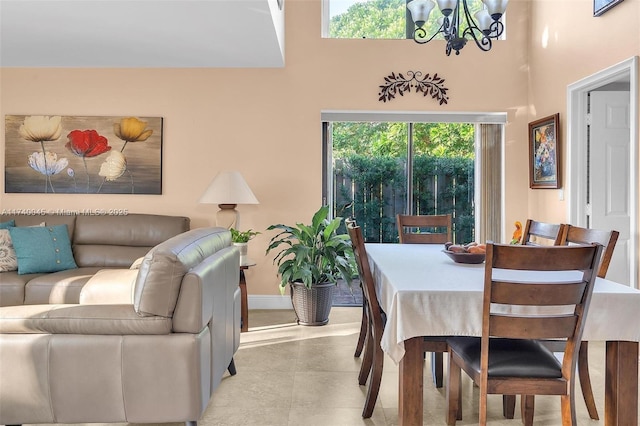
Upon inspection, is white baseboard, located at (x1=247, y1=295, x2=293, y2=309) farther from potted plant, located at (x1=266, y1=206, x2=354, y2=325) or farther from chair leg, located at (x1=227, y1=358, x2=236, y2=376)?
chair leg, located at (x1=227, y1=358, x2=236, y2=376)

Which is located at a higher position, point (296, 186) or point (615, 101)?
point (615, 101)

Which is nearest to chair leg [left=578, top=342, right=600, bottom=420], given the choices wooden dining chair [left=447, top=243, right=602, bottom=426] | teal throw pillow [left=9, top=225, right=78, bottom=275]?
wooden dining chair [left=447, top=243, right=602, bottom=426]

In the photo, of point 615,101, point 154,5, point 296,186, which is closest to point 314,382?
point 296,186

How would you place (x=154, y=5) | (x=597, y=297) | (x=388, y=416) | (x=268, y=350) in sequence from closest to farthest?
(x=597, y=297), (x=388, y=416), (x=154, y=5), (x=268, y=350)

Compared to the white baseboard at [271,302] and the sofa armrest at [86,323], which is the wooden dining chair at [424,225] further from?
the sofa armrest at [86,323]

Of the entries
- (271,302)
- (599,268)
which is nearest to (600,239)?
(599,268)

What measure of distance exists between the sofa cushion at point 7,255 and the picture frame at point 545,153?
4.47 meters

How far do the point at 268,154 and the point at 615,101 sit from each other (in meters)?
2.98

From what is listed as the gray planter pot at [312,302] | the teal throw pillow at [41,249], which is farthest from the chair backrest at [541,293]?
the teal throw pillow at [41,249]

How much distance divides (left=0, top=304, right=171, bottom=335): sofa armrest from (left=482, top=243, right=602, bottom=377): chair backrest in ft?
4.18

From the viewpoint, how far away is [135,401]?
1959 mm

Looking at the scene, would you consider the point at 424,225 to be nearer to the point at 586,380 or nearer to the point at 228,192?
the point at 586,380

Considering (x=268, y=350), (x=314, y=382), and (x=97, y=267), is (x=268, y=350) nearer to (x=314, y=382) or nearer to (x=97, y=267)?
(x=314, y=382)

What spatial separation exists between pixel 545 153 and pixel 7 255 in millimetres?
4574
